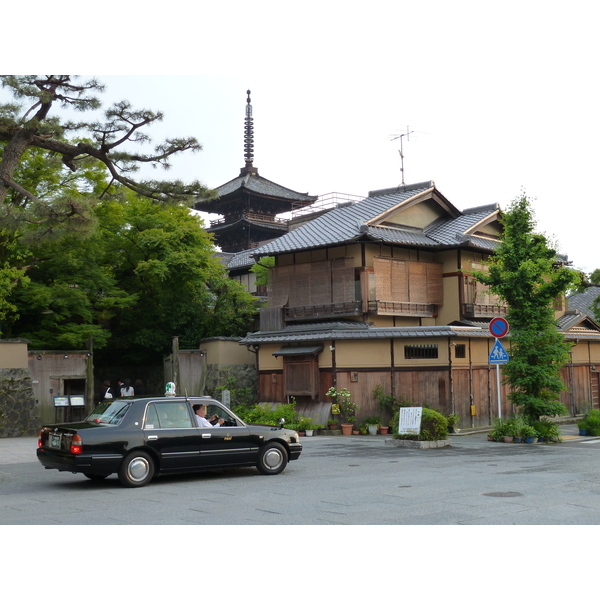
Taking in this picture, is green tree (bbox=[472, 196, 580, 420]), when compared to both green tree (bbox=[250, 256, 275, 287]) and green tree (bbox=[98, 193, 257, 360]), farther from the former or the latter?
green tree (bbox=[98, 193, 257, 360])

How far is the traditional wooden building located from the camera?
2436 cm

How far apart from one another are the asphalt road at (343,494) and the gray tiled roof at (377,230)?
38.0 feet

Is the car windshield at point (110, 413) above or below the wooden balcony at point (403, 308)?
below

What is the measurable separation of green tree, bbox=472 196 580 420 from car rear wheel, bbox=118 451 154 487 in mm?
12925

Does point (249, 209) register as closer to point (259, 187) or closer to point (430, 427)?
point (259, 187)

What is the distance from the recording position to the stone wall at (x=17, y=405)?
24484mm

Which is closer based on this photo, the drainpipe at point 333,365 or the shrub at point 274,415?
the shrub at point 274,415

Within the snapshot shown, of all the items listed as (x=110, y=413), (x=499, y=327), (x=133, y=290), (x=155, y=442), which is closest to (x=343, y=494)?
(x=155, y=442)

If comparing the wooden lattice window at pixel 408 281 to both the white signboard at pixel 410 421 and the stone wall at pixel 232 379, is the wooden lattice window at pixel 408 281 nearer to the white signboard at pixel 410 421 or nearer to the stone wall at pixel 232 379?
the stone wall at pixel 232 379

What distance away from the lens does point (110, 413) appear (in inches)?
504

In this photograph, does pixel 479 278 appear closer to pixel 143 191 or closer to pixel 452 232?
pixel 452 232

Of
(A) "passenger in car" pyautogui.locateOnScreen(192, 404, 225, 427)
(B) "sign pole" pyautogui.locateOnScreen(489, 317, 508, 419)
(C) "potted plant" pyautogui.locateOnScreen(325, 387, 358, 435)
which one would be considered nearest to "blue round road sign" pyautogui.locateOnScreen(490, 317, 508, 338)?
(B) "sign pole" pyautogui.locateOnScreen(489, 317, 508, 419)

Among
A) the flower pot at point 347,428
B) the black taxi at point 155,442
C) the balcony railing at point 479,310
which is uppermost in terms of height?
the balcony railing at point 479,310

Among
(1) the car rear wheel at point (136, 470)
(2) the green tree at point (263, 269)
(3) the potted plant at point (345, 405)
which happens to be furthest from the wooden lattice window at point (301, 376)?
(1) the car rear wheel at point (136, 470)
